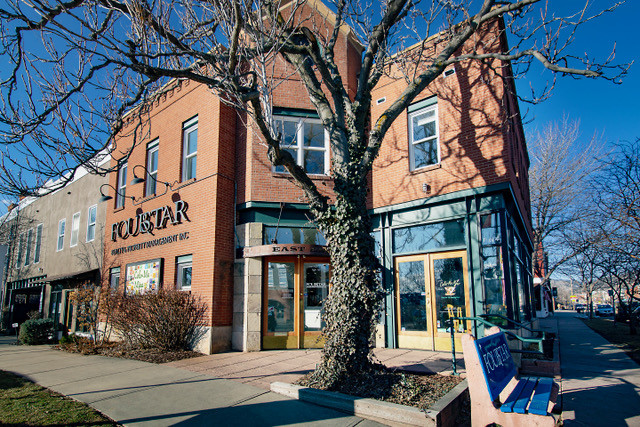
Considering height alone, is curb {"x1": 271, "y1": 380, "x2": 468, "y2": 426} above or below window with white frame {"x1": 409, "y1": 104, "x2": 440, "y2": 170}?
below

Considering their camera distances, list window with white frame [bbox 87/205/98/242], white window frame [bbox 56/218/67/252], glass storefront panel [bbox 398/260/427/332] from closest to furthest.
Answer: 1. glass storefront panel [bbox 398/260/427/332]
2. window with white frame [bbox 87/205/98/242]
3. white window frame [bbox 56/218/67/252]

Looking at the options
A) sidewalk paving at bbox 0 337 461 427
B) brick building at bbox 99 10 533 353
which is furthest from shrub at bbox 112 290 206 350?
sidewalk paving at bbox 0 337 461 427

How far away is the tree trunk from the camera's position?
19.4ft

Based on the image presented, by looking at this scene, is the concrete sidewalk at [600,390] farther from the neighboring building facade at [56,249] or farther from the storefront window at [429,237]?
the neighboring building facade at [56,249]

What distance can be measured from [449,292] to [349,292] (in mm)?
4515

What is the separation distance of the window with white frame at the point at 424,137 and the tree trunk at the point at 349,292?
4.85 m

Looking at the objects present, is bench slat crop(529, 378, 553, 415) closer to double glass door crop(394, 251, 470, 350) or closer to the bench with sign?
the bench with sign

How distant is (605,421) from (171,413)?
543 centimetres

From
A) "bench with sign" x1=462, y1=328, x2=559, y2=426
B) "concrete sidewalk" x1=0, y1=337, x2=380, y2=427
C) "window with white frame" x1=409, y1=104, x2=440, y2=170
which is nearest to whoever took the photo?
"bench with sign" x1=462, y1=328, x2=559, y2=426

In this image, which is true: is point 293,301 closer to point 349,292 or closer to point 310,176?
point 310,176

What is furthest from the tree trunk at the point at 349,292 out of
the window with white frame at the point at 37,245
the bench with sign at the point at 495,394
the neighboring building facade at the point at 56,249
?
the window with white frame at the point at 37,245

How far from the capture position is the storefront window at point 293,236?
36.2ft

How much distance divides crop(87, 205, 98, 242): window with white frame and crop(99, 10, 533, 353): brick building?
669cm

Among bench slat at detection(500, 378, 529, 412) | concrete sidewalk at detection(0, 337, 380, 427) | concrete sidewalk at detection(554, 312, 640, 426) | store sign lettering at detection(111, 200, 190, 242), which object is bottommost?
concrete sidewalk at detection(554, 312, 640, 426)
